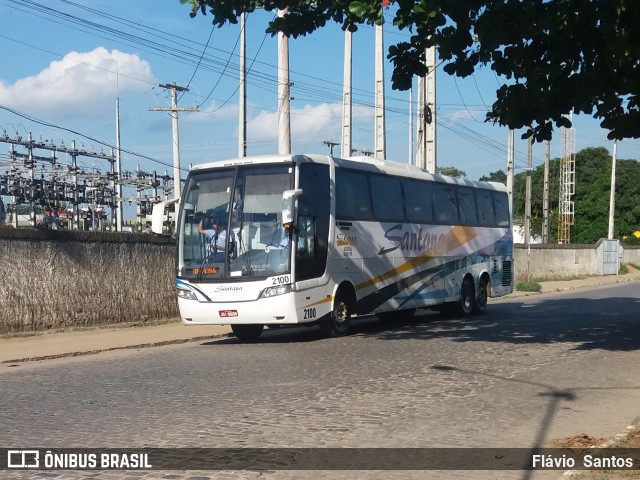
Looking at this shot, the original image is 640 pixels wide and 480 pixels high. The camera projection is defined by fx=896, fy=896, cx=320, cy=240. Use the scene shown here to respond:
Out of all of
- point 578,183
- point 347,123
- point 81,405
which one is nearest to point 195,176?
point 81,405

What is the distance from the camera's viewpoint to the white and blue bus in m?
15.9

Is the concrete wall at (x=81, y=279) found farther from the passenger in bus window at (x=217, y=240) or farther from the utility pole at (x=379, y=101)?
the utility pole at (x=379, y=101)

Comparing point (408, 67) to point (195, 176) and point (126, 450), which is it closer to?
point (195, 176)

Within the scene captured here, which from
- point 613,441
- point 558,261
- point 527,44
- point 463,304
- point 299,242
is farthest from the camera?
point 558,261

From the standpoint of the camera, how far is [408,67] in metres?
13.5

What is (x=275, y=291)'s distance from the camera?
15836mm

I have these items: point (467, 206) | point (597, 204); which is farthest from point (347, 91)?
point (597, 204)

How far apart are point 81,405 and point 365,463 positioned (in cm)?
384

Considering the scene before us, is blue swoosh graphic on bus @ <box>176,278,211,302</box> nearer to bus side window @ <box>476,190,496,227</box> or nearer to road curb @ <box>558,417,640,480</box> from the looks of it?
road curb @ <box>558,417,640,480</box>

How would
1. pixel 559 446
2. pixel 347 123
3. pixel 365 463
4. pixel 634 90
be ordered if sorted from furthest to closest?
pixel 347 123 < pixel 634 90 < pixel 559 446 < pixel 365 463

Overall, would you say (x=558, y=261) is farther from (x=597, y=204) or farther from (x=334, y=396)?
(x=334, y=396)

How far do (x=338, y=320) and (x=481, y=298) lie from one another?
25.3 ft

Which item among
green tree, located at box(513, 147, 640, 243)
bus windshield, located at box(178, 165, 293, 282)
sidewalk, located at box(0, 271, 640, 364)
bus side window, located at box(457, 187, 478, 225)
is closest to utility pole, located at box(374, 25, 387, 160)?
bus side window, located at box(457, 187, 478, 225)

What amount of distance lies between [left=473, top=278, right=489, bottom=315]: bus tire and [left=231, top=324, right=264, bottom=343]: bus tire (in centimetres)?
797
